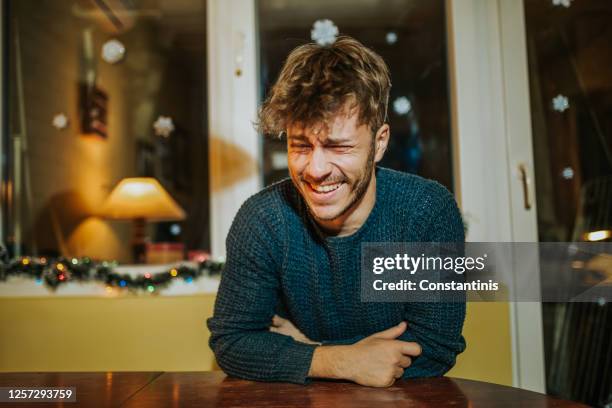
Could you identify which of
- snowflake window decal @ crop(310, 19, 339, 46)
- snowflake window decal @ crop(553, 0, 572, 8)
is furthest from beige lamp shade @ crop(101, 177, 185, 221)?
snowflake window decal @ crop(553, 0, 572, 8)

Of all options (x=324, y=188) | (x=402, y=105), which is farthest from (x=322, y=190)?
(x=402, y=105)

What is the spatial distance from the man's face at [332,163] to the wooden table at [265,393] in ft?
1.08

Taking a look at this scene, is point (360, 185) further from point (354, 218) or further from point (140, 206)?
point (140, 206)

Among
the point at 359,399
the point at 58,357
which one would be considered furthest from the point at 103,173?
the point at 359,399

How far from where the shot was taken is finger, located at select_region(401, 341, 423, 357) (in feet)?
3.40

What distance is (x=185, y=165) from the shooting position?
7.13 ft

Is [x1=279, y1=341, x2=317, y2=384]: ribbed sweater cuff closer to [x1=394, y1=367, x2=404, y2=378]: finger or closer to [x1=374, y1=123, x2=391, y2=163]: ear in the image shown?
[x1=394, y1=367, x2=404, y2=378]: finger

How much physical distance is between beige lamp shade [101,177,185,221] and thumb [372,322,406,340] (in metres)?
1.23

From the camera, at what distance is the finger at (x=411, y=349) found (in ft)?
3.40

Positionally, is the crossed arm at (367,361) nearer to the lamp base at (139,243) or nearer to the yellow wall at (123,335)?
the yellow wall at (123,335)

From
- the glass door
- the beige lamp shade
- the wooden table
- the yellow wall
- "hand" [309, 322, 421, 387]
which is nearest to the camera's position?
the wooden table

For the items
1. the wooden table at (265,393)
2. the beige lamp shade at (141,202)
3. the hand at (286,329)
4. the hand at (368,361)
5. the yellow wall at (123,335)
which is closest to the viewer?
the wooden table at (265,393)

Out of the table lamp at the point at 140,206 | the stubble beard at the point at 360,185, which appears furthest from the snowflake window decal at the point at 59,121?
the stubble beard at the point at 360,185

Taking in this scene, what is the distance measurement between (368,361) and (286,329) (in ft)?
0.97
